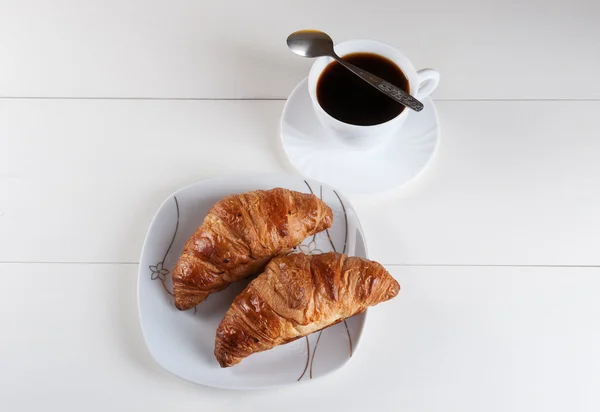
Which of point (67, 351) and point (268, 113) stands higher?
point (268, 113)

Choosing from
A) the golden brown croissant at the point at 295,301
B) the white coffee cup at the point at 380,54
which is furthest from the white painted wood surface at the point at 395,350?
the white coffee cup at the point at 380,54

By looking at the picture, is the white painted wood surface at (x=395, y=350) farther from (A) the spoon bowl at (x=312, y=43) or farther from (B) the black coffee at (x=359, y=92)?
(A) the spoon bowl at (x=312, y=43)

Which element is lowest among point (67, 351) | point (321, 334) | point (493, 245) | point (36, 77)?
point (67, 351)

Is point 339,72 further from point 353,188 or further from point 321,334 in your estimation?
point 321,334

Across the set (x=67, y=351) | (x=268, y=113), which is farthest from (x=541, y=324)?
(x=67, y=351)

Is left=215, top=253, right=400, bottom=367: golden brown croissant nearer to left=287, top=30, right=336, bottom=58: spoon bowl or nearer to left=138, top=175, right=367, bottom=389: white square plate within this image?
left=138, top=175, right=367, bottom=389: white square plate

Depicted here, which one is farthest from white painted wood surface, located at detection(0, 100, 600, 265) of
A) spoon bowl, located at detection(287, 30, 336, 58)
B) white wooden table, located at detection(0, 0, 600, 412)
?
spoon bowl, located at detection(287, 30, 336, 58)
